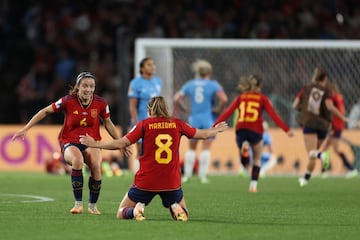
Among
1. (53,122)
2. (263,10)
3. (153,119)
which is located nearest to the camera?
(153,119)

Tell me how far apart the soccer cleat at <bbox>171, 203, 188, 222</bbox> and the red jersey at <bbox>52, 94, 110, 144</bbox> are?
6.23 ft

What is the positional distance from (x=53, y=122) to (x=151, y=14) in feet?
15.9

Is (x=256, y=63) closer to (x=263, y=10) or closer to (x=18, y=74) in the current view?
(x=263, y=10)

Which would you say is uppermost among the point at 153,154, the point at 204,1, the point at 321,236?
the point at 204,1

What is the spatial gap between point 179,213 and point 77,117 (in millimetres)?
2151

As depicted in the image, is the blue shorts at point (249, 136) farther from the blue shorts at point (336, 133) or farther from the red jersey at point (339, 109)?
the blue shorts at point (336, 133)

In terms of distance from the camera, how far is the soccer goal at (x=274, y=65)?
27.8 m

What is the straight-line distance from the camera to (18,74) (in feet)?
107

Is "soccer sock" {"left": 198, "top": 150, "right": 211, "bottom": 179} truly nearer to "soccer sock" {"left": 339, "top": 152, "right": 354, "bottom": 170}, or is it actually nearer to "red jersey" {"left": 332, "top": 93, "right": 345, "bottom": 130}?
"red jersey" {"left": 332, "top": 93, "right": 345, "bottom": 130}

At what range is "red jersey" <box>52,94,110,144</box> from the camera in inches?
557

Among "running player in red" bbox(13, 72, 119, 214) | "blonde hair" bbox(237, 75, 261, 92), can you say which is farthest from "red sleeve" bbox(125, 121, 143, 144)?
"blonde hair" bbox(237, 75, 261, 92)

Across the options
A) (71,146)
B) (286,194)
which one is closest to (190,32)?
(286,194)

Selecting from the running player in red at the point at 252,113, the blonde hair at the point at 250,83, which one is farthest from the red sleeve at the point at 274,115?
the blonde hair at the point at 250,83

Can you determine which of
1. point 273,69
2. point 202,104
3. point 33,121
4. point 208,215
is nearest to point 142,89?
point 202,104
